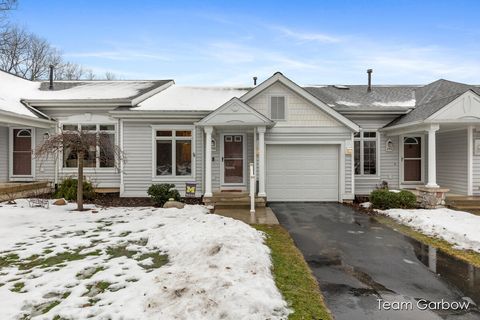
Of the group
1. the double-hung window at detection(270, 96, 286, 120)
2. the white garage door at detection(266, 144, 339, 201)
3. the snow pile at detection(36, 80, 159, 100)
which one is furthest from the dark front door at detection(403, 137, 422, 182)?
the snow pile at detection(36, 80, 159, 100)

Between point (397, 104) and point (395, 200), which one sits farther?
point (397, 104)

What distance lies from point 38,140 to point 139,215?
23.2 feet

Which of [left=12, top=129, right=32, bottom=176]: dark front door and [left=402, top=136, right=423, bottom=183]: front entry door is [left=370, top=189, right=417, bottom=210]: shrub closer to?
[left=402, top=136, right=423, bottom=183]: front entry door

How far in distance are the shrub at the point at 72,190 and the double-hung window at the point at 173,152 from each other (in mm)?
2490

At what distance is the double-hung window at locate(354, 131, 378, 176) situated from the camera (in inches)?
514

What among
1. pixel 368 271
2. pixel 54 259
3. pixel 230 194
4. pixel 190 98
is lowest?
pixel 368 271

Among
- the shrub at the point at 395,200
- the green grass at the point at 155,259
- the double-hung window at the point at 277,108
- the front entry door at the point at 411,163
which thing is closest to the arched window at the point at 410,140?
the front entry door at the point at 411,163

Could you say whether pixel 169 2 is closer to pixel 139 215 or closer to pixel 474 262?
pixel 139 215

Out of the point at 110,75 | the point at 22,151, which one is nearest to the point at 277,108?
the point at 22,151

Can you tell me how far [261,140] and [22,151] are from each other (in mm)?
10171

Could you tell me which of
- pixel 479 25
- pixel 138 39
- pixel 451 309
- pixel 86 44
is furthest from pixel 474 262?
pixel 86 44

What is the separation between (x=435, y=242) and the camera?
6.75 m

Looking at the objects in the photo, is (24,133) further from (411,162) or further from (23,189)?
(411,162)

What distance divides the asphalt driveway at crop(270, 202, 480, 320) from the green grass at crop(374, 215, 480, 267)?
1.03 feet
